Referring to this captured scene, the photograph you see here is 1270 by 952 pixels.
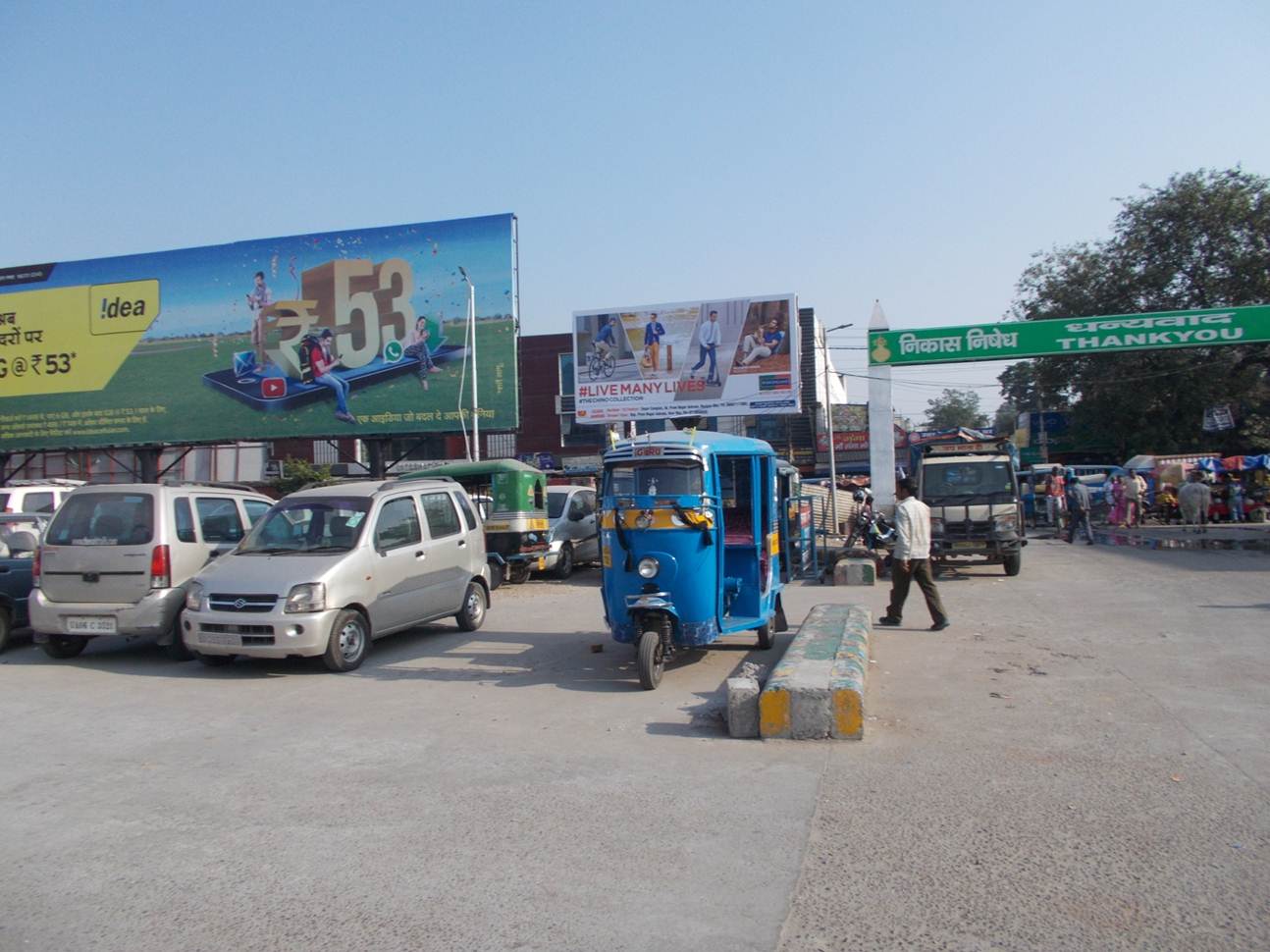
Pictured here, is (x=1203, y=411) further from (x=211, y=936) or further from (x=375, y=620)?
(x=211, y=936)

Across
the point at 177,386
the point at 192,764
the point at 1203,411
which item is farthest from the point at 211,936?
the point at 1203,411

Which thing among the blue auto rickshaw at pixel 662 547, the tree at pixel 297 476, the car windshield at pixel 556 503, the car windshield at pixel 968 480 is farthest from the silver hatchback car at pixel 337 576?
the tree at pixel 297 476

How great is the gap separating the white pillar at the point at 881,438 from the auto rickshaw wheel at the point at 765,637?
9869 millimetres

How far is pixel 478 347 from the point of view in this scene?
25094 mm

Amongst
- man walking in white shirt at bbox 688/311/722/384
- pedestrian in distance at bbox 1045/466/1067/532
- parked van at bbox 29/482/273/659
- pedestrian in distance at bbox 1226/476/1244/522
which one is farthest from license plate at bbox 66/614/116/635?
pedestrian in distance at bbox 1226/476/1244/522

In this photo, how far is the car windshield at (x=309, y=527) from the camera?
9828mm

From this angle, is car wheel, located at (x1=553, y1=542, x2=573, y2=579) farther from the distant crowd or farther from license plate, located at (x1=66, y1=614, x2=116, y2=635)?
the distant crowd

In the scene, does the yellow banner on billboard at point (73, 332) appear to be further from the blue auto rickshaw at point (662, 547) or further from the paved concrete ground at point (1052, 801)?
the paved concrete ground at point (1052, 801)

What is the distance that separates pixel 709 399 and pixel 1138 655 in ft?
54.9

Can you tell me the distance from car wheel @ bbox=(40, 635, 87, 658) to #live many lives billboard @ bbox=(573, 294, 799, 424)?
16.5 metres

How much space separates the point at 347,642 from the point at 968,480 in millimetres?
13183

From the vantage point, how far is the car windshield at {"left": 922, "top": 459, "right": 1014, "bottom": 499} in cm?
1862

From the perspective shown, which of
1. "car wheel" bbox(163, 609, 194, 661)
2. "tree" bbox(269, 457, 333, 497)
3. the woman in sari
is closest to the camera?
"car wheel" bbox(163, 609, 194, 661)

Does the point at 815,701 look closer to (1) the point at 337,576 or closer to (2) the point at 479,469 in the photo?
(1) the point at 337,576
